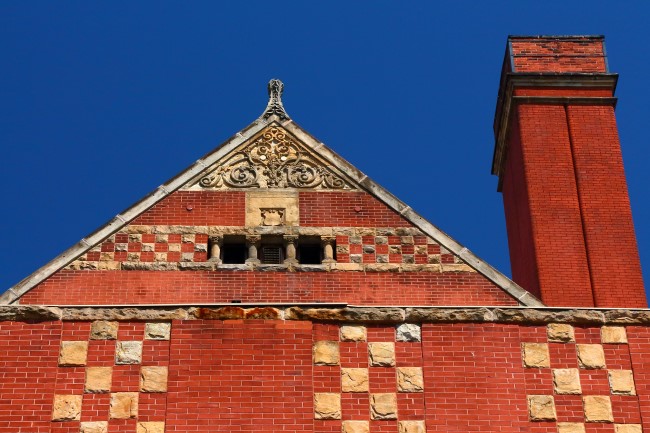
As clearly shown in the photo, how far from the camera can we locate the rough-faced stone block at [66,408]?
14.0 meters

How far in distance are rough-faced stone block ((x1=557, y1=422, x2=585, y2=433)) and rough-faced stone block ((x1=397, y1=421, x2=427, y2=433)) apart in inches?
59.0

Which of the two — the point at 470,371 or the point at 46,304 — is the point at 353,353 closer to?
the point at 470,371

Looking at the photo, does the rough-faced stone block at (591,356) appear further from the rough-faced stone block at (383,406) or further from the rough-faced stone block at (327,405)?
the rough-faced stone block at (327,405)

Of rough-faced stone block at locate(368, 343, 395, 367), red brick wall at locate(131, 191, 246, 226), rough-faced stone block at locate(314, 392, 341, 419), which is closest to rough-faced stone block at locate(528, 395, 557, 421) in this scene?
rough-faced stone block at locate(368, 343, 395, 367)

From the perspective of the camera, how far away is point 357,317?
14711 millimetres

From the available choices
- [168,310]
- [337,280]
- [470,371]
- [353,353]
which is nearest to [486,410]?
[470,371]

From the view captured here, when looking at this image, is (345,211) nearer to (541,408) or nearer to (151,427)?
(541,408)

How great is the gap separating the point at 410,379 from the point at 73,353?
12.4 feet

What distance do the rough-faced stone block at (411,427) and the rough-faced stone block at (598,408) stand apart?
6.04 feet

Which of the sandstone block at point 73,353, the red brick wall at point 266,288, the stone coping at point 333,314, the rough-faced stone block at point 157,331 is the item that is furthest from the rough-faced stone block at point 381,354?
the sandstone block at point 73,353

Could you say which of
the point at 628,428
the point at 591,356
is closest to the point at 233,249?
the point at 591,356

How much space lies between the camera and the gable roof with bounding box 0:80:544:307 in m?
15.4

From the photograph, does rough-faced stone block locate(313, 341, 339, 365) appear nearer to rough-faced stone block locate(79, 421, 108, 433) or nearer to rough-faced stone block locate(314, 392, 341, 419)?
rough-faced stone block locate(314, 392, 341, 419)

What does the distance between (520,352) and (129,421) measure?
14.5 ft
